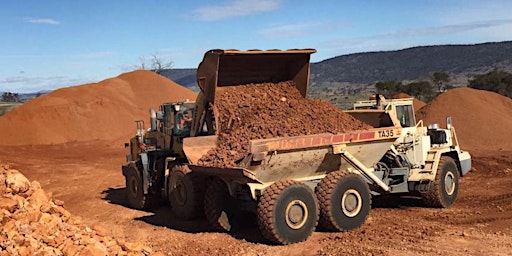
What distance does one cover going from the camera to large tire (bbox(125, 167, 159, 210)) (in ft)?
40.6

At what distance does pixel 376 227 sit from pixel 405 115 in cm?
299

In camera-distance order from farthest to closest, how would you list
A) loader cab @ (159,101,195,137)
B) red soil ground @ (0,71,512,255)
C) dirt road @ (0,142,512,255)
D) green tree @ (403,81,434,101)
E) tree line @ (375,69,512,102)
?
green tree @ (403,81,434,101), tree line @ (375,69,512,102), loader cab @ (159,101,195,137), red soil ground @ (0,71,512,255), dirt road @ (0,142,512,255)

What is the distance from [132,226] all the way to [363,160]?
4.51 meters

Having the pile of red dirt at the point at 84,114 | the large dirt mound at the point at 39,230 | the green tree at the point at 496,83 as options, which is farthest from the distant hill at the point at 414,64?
the large dirt mound at the point at 39,230

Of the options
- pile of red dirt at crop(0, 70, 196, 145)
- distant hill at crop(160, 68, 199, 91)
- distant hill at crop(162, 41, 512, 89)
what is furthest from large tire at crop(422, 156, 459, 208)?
distant hill at crop(160, 68, 199, 91)

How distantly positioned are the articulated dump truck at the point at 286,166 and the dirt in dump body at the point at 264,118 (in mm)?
170

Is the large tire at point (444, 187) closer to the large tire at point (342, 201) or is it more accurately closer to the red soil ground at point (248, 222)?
the red soil ground at point (248, 222)

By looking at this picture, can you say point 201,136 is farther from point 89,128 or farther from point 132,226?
point 89,128

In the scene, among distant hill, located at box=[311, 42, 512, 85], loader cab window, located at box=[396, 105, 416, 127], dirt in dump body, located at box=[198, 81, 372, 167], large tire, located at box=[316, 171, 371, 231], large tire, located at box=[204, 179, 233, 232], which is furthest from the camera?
distant hill, located at box=[311, 42, 512, 85]

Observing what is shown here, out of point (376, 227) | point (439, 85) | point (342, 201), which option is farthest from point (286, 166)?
point (439, 85)

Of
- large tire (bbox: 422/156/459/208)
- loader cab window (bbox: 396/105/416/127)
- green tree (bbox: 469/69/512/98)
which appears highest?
green tree (bbox: 469/69/512/98)

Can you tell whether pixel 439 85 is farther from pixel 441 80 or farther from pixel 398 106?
pixel 398 106

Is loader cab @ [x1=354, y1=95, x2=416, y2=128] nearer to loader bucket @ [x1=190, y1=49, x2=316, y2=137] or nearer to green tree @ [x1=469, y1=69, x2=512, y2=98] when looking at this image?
loader bucket @ [x1=190, y1=49, x2=316, y2=137]

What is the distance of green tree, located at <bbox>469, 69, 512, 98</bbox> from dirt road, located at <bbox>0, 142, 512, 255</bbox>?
31778 millimetres
